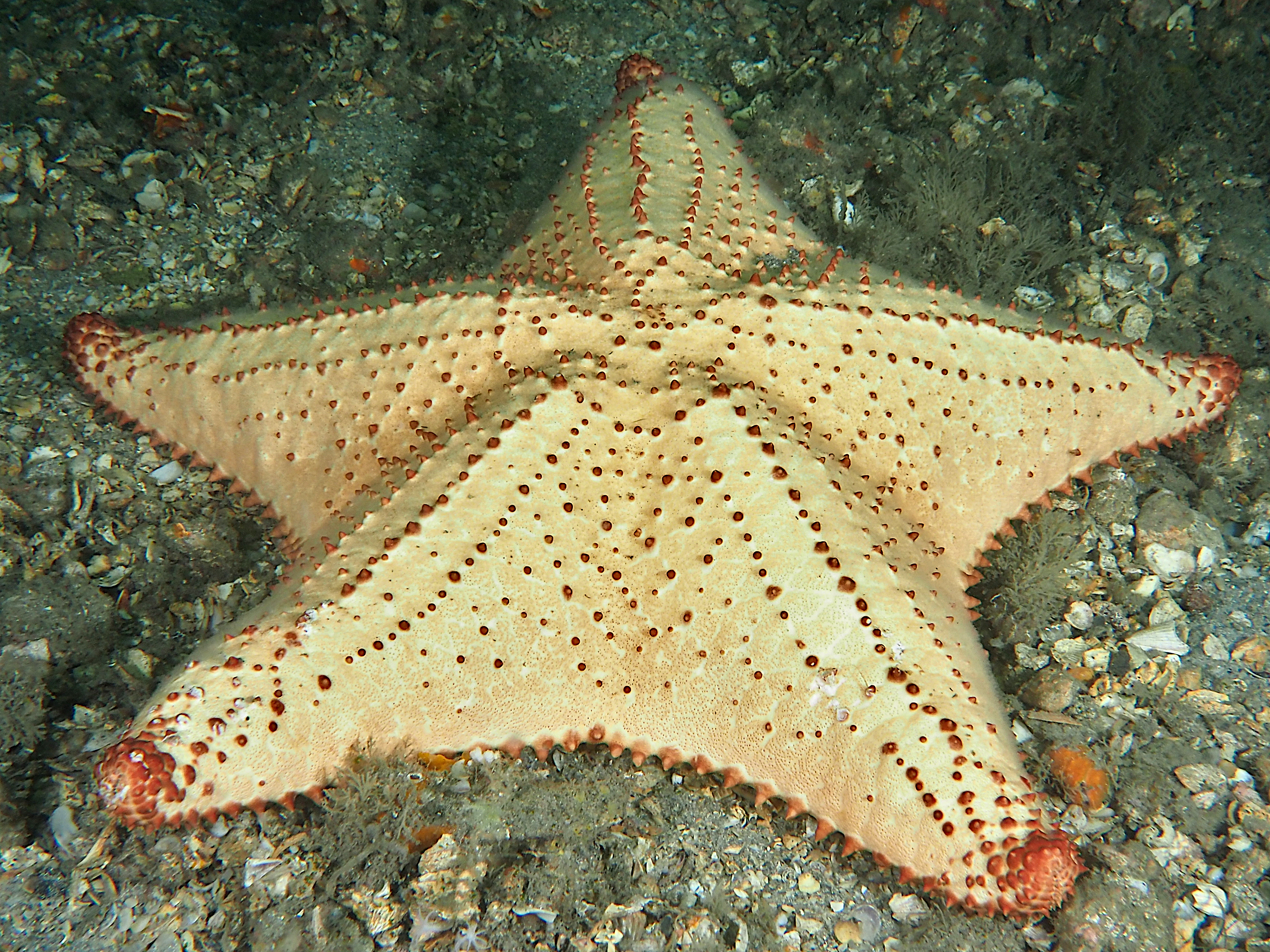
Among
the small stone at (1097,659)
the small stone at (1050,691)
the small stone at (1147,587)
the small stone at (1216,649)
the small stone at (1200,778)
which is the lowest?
the small stone at (1200,778)

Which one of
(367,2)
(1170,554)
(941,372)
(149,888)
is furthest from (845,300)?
(367,2)

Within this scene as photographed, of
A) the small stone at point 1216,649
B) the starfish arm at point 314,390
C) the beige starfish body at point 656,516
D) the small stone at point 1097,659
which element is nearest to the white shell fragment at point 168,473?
the starfish arm at point 314,390

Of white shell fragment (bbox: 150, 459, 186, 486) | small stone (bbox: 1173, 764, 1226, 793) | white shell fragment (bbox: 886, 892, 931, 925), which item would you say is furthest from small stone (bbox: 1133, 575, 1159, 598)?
white shell fragment (bbox: 150, 459, 186, 486)

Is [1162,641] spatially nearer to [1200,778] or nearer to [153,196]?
[1200,778]

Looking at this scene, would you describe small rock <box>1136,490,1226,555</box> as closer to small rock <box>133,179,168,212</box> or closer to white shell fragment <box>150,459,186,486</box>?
white shell fragment <box>150,459,186,486</box>

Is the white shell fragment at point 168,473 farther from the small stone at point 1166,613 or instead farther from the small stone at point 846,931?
the small stone at point 1166,613

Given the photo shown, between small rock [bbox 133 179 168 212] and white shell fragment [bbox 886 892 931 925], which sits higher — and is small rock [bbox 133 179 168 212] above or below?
above
